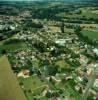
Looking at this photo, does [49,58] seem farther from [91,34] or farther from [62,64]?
[91,34]

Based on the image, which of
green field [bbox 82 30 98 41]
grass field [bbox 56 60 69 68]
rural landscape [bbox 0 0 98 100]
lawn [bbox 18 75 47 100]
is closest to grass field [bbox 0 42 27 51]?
rural landscape [bbox 0 0 98 100]

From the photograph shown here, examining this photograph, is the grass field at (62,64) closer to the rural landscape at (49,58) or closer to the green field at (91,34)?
the rural landscape at (49,58)

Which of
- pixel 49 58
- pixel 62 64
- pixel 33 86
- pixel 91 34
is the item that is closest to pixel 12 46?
pixel 49 58

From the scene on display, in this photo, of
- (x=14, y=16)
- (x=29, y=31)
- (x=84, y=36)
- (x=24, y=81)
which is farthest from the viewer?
(x=14, y=16)

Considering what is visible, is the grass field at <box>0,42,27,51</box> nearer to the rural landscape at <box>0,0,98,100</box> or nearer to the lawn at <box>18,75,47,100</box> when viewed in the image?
the rural landscape at <box>0,0,98,100</box>

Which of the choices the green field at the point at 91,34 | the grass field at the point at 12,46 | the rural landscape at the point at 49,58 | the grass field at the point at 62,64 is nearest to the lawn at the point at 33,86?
the rural landscape at the point at 49,58

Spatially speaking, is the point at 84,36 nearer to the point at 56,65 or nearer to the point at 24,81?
the point at 56,65

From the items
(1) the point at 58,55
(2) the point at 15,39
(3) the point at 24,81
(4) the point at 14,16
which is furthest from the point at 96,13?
(3) the point at 24,81
